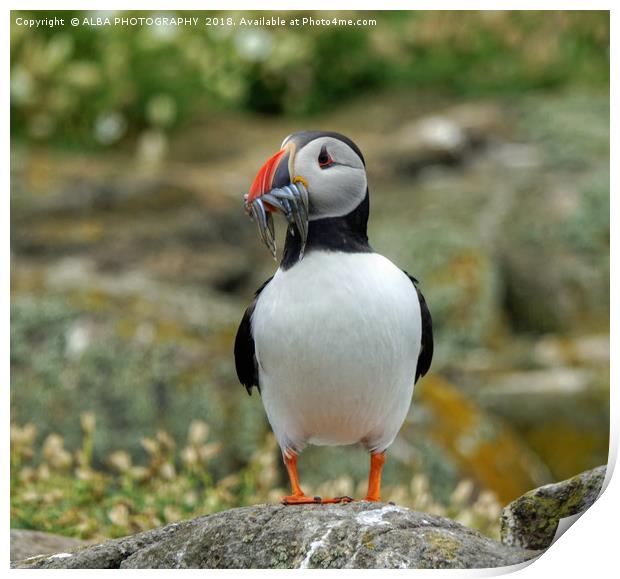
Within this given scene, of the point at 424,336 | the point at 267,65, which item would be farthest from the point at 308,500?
the point at 267,65

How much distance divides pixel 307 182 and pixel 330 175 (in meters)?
0.06

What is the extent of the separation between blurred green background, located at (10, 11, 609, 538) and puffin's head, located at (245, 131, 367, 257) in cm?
111

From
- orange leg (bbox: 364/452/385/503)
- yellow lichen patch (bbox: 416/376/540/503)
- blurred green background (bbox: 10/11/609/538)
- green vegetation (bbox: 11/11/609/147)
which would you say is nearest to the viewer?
orange leg (bbox: 364/452/385/503)

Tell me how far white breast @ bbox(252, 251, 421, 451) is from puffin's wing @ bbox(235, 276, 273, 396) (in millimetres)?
64

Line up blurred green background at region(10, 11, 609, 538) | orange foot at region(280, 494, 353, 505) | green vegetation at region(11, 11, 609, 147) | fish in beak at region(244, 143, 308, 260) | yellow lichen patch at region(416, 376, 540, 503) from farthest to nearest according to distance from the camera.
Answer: green vegetation at region(11, 11, 609, 147)
yellow lichen patch at region(416, 376, 540, 503)
blurred green background at region(10, 11, 609, 538)
orange foot at region(280, 494, 353, 505)
fish in beak at region(244, 143, 308, 260)

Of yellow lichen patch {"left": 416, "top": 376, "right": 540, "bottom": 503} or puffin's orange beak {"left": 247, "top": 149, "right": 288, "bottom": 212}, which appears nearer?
puffin's orange beak {"left": 247, "top": 149, "right": 288, "bottom": 212}

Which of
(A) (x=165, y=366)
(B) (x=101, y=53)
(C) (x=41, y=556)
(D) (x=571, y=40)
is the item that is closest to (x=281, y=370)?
(C) (x=41, y=556)

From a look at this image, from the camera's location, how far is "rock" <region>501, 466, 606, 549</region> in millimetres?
3131

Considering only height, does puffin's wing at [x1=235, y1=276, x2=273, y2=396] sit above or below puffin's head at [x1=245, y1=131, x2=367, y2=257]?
below

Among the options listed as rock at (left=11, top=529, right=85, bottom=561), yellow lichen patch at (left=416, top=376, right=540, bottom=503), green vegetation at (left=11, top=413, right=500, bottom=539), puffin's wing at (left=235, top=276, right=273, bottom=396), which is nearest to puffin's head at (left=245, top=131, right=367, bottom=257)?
puffin's wing at (left=235, top=276, right=273, bottom=396)

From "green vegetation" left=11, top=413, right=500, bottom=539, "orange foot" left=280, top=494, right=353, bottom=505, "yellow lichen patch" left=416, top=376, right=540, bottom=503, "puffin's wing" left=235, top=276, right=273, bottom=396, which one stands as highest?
"puffin's wing" left=235, top=276, right=273, bottom=396

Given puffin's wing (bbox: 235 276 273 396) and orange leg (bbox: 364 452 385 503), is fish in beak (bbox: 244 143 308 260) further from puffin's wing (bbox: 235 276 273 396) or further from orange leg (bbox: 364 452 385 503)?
orange leg (bbox: 364 452 385 503)

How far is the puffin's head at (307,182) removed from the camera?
2.74 meters

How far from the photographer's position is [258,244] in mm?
6297
